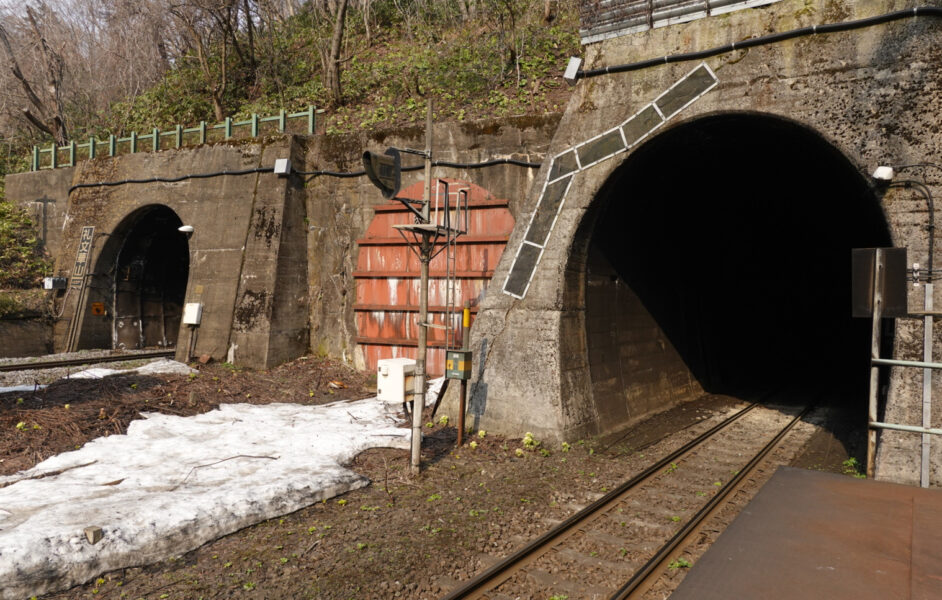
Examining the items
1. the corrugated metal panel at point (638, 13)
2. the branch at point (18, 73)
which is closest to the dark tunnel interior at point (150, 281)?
the branch at point (18, 73)

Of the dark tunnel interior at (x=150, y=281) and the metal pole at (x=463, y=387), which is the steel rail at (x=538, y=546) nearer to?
the metal pole at (x=463, y=387)

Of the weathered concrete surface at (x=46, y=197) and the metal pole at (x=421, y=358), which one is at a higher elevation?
the weathered concrete surface at (x=46, y=197)

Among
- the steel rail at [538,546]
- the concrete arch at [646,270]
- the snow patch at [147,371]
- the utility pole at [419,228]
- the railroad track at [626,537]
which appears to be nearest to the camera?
the steel rail at [538,546]

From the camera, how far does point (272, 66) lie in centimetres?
2866

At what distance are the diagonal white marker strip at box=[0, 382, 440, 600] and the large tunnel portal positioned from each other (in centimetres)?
477

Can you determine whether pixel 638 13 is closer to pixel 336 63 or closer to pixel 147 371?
pixel 147 371

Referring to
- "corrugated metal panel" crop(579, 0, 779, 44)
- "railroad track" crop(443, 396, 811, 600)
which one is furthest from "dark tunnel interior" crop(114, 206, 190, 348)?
"railroad track" crop(443, 396, 811, 600)

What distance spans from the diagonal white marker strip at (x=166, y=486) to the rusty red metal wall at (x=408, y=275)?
154 inches

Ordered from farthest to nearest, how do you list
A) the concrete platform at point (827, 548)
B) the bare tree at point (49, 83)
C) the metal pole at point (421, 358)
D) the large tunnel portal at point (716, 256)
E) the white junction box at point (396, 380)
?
1. the bare tree at point (49, 83)
2. the large tunnel portal at point (716, 256)
3. the white junction box at point (396, 380)
4. the metal pole at point (421, 358)
5. the concrete platform at point (827, 548)

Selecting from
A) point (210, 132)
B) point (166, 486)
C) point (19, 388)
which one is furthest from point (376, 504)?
point (210, 132)

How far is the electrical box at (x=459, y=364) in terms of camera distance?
31.1 feet

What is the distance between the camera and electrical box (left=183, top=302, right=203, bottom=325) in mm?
17141

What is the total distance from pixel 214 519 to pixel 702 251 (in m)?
13.8

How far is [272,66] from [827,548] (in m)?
29.9
